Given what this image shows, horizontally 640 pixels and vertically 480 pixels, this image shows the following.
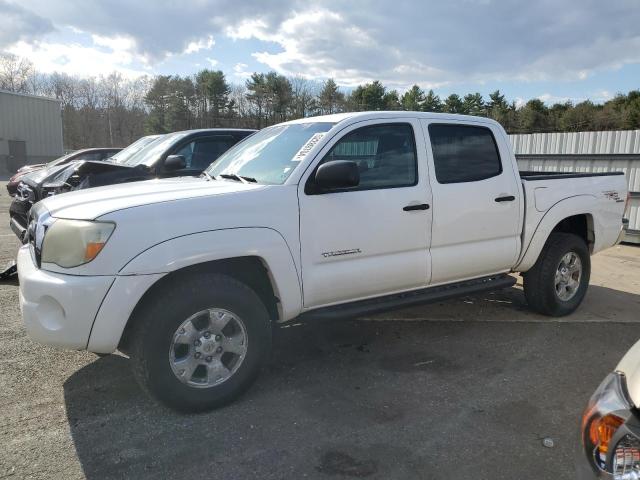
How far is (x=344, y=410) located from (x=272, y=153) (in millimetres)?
2004

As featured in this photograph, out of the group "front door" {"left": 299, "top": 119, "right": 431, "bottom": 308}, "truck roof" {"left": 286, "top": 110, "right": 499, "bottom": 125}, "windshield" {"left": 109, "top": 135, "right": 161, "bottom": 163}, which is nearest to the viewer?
"front door" {"left": 299, "top": 119, "right": 431, "bottom": 308}

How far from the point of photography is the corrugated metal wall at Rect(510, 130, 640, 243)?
34.2 feet

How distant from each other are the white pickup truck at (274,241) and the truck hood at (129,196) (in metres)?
0.02

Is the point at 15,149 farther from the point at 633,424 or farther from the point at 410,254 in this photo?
the point at 633,424

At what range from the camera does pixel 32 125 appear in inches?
1415

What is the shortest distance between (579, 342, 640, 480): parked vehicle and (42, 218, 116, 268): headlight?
2.54 metres

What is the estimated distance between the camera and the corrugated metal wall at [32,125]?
3453 centimetres

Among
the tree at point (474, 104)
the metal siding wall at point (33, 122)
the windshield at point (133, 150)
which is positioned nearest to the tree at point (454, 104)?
the tree at point (474, 104)

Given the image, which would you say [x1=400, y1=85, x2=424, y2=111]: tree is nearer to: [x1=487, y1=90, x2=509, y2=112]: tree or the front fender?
[x1=487, y1=90, x2=509, y2=112]: tree

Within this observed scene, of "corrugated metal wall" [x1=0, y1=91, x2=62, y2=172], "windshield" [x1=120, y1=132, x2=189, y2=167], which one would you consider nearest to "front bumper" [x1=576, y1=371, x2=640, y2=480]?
"windshield" [x1=120, y1=132, x2=189, y2=167]

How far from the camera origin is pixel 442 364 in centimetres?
420

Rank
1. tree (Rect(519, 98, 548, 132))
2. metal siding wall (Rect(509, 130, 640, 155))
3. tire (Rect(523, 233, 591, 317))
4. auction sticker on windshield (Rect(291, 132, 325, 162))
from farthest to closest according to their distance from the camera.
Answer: tree (Rect(519, 98, 548, 132))
metal siding wall (Rect(509, 130, 640, 155))
tire (Rect(523, 233, 591, 317))
auction sticker on windshield (Rect(291, 132, 325, 162))

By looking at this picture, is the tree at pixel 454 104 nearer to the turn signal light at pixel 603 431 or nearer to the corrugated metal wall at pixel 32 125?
the corrugated metal wall at pixel 32 125

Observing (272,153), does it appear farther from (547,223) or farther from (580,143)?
(580,143)
